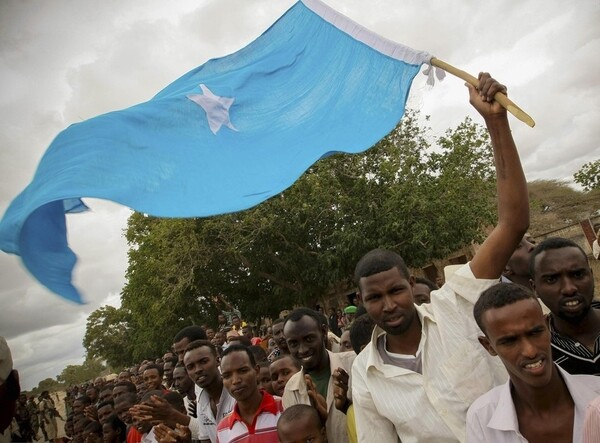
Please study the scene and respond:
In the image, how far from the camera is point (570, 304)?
2.58m

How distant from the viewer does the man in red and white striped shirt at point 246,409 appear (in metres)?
3.38

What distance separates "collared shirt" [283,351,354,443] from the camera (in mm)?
3137

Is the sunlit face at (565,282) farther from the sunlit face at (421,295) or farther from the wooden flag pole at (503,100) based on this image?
the sunlit face at (421,295)

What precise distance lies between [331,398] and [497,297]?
5.64ft

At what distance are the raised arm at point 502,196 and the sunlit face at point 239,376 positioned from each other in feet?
6.84

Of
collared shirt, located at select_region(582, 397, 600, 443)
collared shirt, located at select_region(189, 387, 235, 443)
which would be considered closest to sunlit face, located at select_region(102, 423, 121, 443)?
collared shirt, located at select_region(189, 387, 235, 443)

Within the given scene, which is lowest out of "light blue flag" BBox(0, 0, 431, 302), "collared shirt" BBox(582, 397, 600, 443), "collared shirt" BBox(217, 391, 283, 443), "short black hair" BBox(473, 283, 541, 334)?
"collared shirt" BBox(217, 391, 283, 443)

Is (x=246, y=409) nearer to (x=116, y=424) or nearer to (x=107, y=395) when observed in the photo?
(x=116, y=424)

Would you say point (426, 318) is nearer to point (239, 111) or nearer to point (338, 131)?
point (338, 131)

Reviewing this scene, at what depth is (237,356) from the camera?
145 inches

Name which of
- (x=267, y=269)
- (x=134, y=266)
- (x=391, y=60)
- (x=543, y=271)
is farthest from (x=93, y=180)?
(x=134, y=266)

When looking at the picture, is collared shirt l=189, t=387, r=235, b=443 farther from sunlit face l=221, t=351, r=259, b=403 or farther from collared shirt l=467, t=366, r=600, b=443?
collared shirt l=467, t=366, r=600, b=443

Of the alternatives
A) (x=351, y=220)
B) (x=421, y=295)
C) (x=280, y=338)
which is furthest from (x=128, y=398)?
(x=351, y=220)

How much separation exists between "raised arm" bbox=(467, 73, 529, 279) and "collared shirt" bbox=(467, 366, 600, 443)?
50cm
